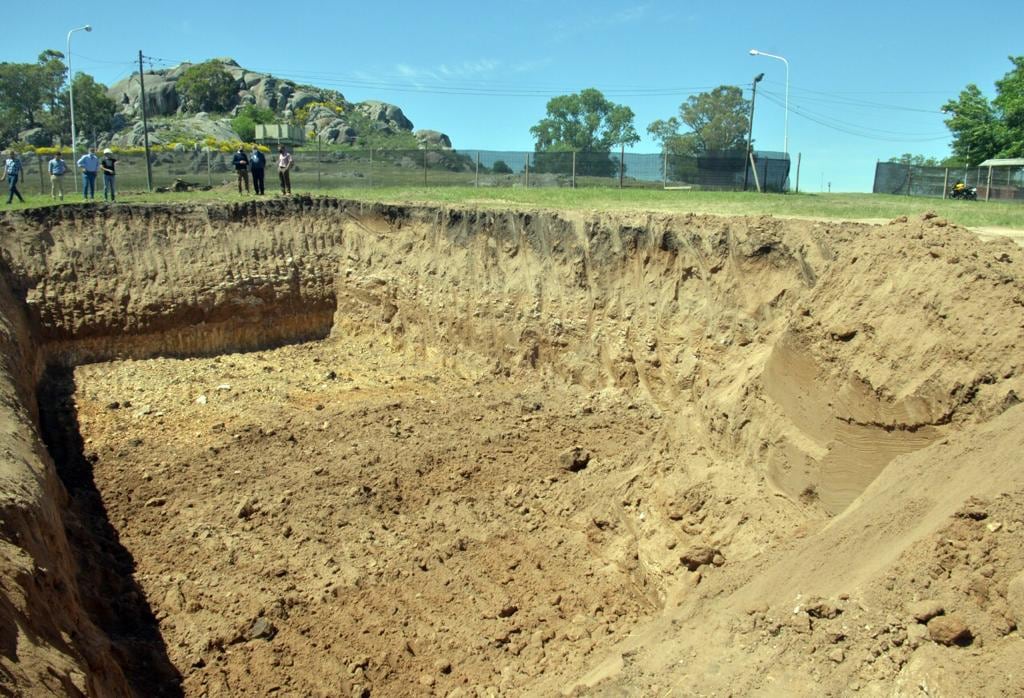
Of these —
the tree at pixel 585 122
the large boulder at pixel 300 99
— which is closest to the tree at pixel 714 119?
the tree at pixel 585 122

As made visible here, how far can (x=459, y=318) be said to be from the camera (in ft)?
47.2

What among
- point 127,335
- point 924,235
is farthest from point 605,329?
point 127,335

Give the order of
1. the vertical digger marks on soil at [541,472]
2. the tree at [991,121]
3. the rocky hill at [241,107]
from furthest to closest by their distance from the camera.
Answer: the rocky hill at [241,107], the tree at [991,121], the vertical digger marks on soil at [541,472]

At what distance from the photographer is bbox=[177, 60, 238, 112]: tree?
237 ft

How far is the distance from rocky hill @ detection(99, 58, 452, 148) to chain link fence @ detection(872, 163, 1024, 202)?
133 ft

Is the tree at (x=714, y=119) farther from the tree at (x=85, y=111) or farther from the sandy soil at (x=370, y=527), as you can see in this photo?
the sandy soil at (x=370, y=527)

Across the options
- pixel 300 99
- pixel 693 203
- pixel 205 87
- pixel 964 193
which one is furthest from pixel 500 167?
pixel 300 99

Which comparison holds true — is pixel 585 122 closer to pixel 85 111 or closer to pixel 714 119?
pixel 714 119

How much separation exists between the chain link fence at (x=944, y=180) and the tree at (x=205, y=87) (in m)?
58.9

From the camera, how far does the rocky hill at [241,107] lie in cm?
6259

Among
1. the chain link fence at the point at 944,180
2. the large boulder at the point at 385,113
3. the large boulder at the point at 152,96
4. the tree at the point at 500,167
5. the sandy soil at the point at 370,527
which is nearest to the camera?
the sandy soil at the point at 370,527

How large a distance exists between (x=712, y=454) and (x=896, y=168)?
29.0 m

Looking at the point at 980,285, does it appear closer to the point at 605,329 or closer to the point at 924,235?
the point at 924,235

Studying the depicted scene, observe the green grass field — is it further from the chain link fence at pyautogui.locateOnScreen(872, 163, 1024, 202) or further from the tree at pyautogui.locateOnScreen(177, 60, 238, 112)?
the tree at pyautogui.locateOnScreen(177, 60, 238, 112)
